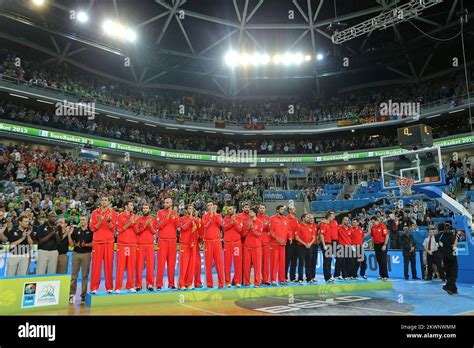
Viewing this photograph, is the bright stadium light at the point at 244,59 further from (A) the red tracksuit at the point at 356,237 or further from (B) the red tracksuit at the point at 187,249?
(B) the red tracksuit at the point at 187,249

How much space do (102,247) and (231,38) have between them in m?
26.9

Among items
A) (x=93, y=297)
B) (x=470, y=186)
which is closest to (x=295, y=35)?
(x=470, y=186)

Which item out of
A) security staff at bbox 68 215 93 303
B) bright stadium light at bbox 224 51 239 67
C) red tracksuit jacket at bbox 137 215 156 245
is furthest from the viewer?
bright stadium light at bbox 224 51 239 67

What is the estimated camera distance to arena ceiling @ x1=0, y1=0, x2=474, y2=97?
1019 inches

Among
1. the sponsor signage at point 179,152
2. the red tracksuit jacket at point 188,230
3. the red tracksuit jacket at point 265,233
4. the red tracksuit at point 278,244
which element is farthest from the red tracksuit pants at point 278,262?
the sponsor signage at point 179,152

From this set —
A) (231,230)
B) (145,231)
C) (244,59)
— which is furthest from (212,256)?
(244,59)

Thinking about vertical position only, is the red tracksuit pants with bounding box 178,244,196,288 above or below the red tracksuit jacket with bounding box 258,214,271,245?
below

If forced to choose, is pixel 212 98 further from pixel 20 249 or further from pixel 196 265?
pixel 196 265

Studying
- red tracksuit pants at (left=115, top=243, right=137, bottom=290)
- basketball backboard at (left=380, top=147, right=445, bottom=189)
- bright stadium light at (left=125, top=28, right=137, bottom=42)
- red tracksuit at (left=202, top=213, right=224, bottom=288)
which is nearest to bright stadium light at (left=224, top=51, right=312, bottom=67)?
bright stadium light at (left=125, top=28, right=137, bottom=42)

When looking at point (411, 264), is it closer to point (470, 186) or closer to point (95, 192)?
point (470, 186)

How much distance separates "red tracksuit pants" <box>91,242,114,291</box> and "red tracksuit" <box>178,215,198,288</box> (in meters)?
1.63

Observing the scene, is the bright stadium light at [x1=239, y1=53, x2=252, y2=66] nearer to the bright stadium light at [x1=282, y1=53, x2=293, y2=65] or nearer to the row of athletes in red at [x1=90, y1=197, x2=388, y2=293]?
the bright stadium light at [x1=282, y1=53, x2=293, y2=65]

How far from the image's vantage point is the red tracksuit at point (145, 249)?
28.1 ft
